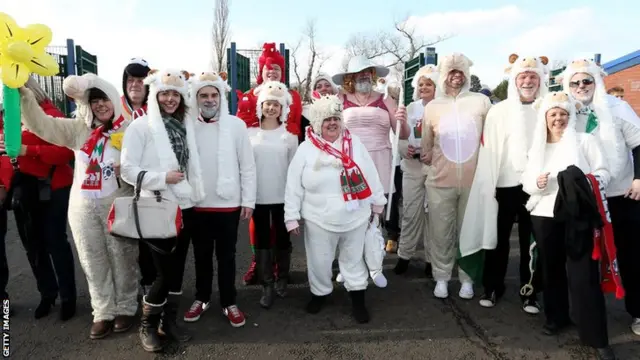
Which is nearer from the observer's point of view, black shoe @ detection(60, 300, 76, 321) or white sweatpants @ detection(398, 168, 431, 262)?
black shoe @ detection(60, 300, 76, 321)

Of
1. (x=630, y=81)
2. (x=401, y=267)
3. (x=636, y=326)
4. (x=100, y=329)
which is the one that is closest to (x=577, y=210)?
(x=636, y=326)

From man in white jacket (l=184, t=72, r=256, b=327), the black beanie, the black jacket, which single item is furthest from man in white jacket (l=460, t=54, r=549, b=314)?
the black beanie

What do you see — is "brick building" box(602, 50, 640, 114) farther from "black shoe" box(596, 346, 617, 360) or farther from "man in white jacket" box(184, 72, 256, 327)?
"man in white jacket" box(184, 72, 256, 327)

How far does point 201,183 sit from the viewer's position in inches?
123

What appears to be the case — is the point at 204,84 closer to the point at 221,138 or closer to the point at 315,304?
the point at 221,138

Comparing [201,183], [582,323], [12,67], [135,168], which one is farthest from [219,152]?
[582,323]

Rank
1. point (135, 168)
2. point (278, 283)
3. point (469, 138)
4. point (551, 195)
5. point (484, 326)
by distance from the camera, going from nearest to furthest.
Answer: point (135, 168)
point (551, 195)
point (484, 326)
point (469, 138)
point (278, 283)

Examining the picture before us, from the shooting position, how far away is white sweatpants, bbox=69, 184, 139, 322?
310cm

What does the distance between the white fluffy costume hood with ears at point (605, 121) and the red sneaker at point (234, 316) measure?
2.96m

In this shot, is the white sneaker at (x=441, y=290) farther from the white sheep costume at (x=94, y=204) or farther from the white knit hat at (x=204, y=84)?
the white sheep costume at (x=94, y=204)

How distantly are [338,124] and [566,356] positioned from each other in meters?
2.32

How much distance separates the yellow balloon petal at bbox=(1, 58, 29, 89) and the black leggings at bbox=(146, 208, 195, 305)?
1.40 metres

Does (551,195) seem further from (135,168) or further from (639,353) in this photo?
(135,168)

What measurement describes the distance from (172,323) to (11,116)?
1.85 m
